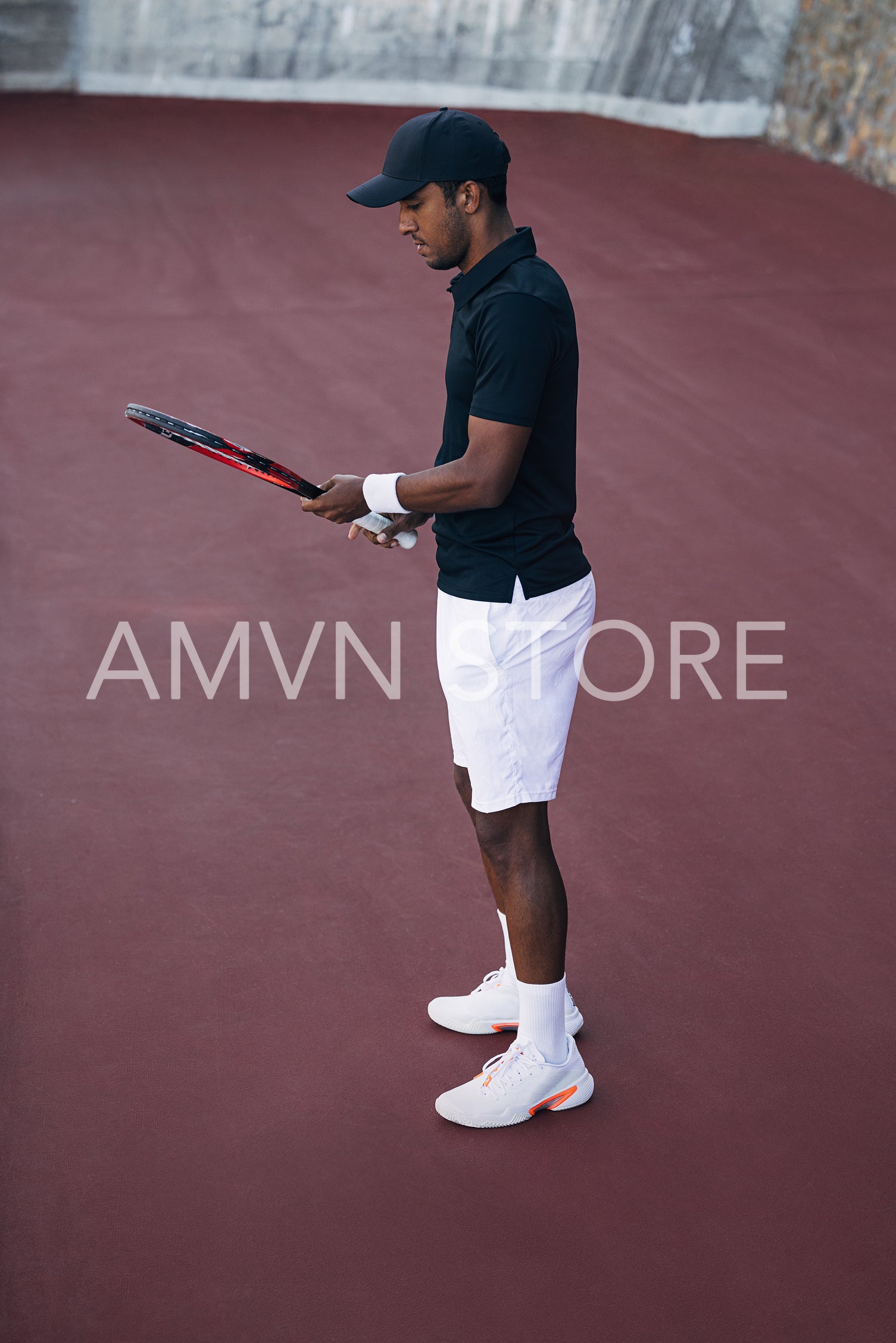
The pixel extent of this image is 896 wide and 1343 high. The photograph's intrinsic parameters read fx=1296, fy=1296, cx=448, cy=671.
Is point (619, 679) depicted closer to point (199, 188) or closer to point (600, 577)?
point (600, 577)

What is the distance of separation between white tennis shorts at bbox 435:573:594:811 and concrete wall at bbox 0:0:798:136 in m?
9.95

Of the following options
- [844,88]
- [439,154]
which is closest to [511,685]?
[439,154]

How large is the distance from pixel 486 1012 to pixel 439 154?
1.78 metres

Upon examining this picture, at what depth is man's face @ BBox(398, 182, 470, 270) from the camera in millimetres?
2340

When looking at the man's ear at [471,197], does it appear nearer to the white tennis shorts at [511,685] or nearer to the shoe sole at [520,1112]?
the white tennis shorts at [511,685]

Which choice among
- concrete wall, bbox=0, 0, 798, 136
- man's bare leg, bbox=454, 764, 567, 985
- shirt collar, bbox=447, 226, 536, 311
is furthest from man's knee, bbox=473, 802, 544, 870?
concrete wall, bbox=0, 0, 798, 136

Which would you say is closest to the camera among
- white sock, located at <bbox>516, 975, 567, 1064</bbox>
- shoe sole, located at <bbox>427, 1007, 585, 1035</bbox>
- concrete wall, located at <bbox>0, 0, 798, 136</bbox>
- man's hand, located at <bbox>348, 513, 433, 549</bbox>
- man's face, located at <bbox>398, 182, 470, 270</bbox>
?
man's face, located at <bbox>398, 182, 470, 270</bbox>

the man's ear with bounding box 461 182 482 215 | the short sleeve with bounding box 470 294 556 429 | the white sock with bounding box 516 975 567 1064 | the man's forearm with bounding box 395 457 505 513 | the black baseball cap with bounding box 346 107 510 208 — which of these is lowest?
the white sock with bounding box 516 975 567 1064

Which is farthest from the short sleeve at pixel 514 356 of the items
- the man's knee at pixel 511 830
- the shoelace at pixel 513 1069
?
the shoelace at pixel 513 1069

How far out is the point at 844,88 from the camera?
392 inches

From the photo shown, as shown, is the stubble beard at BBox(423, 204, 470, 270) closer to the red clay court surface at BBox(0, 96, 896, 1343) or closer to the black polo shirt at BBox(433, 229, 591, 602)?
the black polo shirt at BBox(433, 229, 591, 602)

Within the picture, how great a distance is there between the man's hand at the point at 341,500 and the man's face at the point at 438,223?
472 millimetres

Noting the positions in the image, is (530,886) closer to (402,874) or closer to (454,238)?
(402,874)

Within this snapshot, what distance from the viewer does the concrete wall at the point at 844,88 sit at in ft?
31.1
